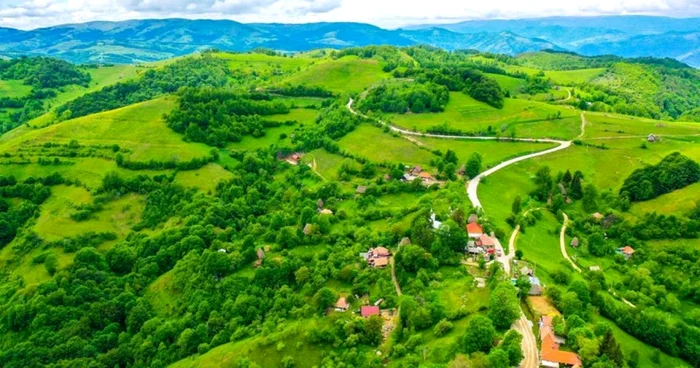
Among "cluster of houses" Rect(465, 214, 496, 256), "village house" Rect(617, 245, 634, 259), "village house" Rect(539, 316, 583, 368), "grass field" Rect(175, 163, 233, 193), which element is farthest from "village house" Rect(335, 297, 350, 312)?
"grass field" Rect(175, 163, 233, 193)

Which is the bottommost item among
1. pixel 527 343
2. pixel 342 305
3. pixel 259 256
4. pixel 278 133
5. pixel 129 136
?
pixel 259 256

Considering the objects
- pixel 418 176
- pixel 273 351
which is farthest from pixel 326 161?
pixel 273 351

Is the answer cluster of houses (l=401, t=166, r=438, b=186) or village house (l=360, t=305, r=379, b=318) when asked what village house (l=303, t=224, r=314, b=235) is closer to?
village house (l=360, t=305, r=379, b=318)

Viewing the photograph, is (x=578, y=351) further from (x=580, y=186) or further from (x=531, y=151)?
(x=531, y=151)

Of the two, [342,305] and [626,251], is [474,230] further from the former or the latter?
[626,251]

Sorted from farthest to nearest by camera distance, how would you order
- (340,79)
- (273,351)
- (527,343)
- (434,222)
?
(340,79)
(434,222)
(273,351)
(527,343)

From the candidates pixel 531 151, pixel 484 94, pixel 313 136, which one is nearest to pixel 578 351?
pixel 531 151
